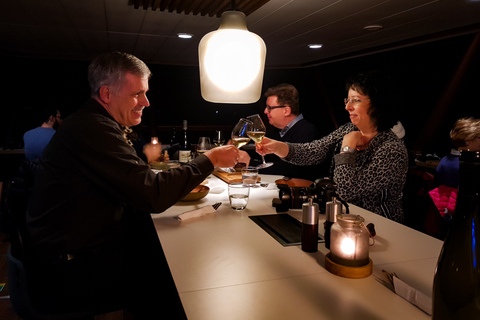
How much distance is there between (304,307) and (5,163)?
21.7 feet

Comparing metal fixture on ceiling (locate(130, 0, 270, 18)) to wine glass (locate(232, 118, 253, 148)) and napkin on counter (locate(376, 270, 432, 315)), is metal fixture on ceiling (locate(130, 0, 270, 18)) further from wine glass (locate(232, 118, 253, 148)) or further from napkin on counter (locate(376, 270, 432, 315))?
napkin on counter (locate(376, 270, 432, 315))

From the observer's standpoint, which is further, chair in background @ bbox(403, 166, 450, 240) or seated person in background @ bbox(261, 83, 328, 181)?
seated person in background @ bbox(261, 83, 328, 181)

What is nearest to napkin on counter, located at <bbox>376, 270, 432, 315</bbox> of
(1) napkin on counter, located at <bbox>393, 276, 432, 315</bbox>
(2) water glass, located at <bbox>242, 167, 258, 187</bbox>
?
(1) napkin on counter, located at <bbox>393, 276, 432, 315</bbox>

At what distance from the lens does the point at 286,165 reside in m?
3.42

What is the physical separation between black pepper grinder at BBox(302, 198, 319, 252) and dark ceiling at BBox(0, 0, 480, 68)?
2.16 meters

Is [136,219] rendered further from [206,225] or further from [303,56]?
[303,56]

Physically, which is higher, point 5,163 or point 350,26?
point 350,26

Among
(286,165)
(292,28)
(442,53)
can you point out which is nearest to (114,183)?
(286,165)

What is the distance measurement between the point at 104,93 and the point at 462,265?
167 centimetres

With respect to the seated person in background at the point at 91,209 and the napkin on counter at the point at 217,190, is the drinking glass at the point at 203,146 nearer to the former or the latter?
the napkin on counter at the point at 217,190

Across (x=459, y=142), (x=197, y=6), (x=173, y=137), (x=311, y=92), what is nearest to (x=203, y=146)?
(x=197, y=6)

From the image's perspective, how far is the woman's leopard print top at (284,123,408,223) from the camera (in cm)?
200

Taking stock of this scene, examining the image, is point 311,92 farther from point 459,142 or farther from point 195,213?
point 195,213

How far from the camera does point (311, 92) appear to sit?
7594 millimetres
